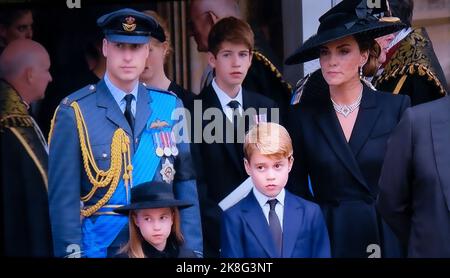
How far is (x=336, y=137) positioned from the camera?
5.91m

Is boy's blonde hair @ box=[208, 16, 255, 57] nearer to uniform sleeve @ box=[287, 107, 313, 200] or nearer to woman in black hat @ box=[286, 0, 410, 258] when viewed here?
woman in black hat @ box=[286, 0, 410, 258]

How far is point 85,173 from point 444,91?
2.02m

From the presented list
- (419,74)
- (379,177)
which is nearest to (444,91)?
(419,74)

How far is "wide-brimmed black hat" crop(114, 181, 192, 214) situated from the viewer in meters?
5.92

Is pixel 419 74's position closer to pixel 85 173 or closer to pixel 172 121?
pixel 172 121

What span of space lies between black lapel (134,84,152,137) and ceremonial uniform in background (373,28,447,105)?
4.17 feet

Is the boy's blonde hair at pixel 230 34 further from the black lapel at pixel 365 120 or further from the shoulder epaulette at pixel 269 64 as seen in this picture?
the black lapel at pixel 365 120

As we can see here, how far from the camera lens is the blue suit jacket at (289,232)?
5.88 meters

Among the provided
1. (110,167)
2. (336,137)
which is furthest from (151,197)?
(336,137)

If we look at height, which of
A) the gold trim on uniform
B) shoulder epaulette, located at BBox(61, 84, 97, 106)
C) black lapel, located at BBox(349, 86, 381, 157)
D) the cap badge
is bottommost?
black lapel, located at BBox(349, 86, 381, 157)

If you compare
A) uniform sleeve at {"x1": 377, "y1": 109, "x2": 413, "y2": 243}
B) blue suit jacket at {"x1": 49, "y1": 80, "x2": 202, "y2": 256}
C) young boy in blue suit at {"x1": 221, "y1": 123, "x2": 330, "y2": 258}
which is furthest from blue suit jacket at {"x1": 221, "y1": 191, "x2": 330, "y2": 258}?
uniform sleeve at {"x1": 377, "y1": 109, "x2": 413, "y2": 243}

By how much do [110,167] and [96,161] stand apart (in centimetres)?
8

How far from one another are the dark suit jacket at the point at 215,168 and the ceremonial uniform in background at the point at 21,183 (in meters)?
0.91

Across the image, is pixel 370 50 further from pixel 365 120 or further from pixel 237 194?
pixel 237 194
